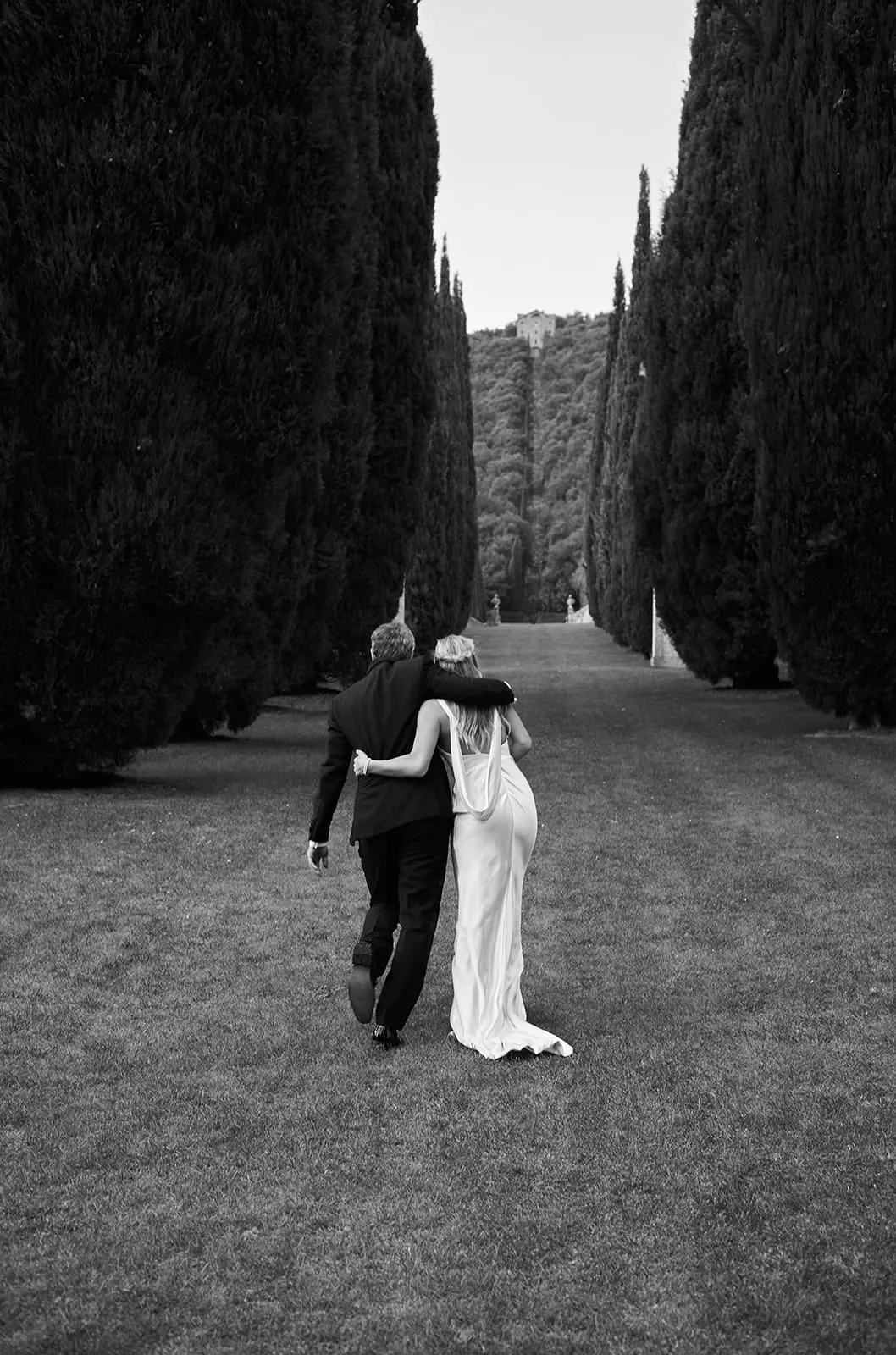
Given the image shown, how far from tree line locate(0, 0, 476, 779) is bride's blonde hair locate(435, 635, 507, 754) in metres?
5.99

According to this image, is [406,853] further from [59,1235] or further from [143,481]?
[143,481]

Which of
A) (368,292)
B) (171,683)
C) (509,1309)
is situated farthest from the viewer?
(368,292)

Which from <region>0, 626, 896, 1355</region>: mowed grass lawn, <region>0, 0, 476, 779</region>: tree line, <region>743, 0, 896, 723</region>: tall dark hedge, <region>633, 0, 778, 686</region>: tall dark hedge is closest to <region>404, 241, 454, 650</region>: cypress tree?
<region>633, 0, 778, 686</region>: tall dark hedge

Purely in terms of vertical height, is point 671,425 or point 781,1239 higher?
point 671,425

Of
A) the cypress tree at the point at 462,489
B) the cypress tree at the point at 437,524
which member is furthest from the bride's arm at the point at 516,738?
the cypress tree at the point at 462,489

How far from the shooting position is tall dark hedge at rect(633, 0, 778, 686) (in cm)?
2086

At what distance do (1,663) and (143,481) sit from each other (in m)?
1.84

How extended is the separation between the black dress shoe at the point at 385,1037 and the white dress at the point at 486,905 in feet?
0.84

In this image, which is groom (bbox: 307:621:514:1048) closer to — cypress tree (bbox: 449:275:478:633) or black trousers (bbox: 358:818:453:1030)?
black trousers (bbox: 358:818:453:1030)

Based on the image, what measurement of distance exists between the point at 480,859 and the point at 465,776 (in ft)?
1.05

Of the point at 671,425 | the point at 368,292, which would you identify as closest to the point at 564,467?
the point at 671,425

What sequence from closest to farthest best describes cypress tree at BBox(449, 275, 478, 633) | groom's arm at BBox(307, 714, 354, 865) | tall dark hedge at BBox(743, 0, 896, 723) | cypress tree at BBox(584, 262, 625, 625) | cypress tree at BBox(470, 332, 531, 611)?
1. groom's arm at BBox(307, 714, 354, 865)
2. tall dark hedge at BBox(743, 0, 896, 723)
3. cypress tree at BBox(449, 275, 478, 633)
4. cypress tree at BBox(584, 262, 625, 625)
5. cypress tree at BBox(470, 332, 531, 611)

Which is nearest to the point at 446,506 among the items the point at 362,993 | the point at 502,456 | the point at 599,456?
the point at 599,456

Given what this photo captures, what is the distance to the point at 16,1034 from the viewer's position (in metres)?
5.71
